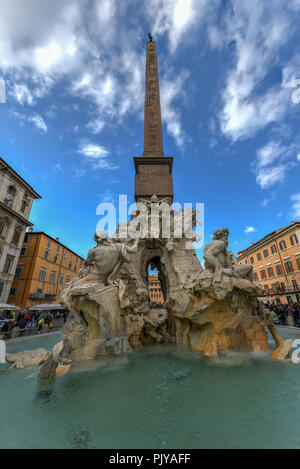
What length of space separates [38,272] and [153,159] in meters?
18.0

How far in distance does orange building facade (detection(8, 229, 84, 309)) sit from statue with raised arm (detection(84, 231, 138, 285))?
60.1ft

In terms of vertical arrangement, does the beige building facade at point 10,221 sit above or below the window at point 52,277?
above

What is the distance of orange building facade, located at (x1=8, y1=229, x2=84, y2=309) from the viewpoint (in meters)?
20.1

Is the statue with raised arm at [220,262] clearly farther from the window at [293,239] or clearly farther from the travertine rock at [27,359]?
the window at [293,239]

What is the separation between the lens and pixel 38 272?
21.5m

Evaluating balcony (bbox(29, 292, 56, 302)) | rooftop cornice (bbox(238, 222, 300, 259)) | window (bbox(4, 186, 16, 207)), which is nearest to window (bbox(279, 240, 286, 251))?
rooftop cornice (bbox(238, 222, 300, 259))

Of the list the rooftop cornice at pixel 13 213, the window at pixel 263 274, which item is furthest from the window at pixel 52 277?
the window at pixel 263 274

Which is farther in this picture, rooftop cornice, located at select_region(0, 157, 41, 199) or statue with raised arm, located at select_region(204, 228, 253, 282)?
rooftop cornice, located at select_region(0, 157, 41, 199)

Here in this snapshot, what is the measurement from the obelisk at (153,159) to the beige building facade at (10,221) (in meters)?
13.4

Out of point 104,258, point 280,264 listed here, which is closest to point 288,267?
point 280,264

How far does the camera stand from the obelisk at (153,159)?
10.3 m

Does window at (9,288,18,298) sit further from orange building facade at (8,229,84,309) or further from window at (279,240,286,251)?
window at (279,240,286,251)

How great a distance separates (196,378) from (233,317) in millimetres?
2208
